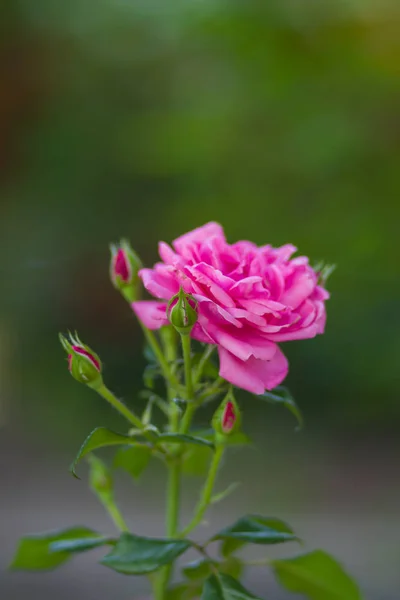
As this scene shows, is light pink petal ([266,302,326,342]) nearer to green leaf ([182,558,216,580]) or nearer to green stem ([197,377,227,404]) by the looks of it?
green stem ([197,377,227,404])

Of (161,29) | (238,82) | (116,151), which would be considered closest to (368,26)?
(238,82)

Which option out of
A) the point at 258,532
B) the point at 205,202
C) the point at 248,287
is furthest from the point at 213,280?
the point at 205,202

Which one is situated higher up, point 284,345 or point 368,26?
point 368,26

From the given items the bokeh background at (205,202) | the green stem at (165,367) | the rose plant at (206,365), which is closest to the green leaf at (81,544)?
the rose plant at (206,365)

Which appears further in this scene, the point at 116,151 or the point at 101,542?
the point at 116,151

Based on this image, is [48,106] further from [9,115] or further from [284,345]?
[284,345]

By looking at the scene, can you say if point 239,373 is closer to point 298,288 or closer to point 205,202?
point 298,288

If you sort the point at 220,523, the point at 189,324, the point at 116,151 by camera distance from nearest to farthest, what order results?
the point at 189,324 < the point at 220,523 < the point at 116,151

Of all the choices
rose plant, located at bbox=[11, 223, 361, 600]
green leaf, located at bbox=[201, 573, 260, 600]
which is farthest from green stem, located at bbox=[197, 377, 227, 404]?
green leaf, located at bbox=[201, 573, 260, 600]
